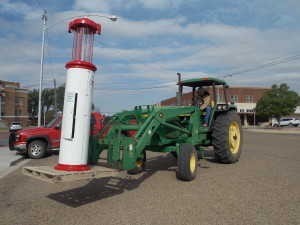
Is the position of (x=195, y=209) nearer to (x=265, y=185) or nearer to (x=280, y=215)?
(x=280, y=215)

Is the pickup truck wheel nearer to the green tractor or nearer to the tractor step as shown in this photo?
the green tractor

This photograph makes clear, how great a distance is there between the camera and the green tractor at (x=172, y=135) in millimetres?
5395

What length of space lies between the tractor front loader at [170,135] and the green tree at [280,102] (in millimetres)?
31413

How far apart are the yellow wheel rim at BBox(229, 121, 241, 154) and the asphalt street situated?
1.54 meters

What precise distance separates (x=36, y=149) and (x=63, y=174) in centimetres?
738

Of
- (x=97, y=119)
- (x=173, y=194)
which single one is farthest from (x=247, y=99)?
(x=173, y=194)

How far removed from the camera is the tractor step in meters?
4.26

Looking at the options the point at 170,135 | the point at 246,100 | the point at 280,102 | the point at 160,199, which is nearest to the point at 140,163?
the point at 170,135

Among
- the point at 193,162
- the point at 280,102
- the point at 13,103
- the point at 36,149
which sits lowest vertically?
the point at 36,149

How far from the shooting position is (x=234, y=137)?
9.27 metres

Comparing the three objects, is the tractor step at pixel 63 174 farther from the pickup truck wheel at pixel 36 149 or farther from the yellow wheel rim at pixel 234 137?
the pickup truck wheel at pixel 36 149

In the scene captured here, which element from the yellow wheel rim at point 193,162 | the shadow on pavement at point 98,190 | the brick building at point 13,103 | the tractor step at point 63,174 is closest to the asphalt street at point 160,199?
the shadow on pavement at point 98,190

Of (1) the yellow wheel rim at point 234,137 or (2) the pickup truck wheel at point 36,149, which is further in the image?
(2) the pickup truck wheel at point 36,149

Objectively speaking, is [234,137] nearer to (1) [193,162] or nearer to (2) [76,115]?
(1) [193,162]
